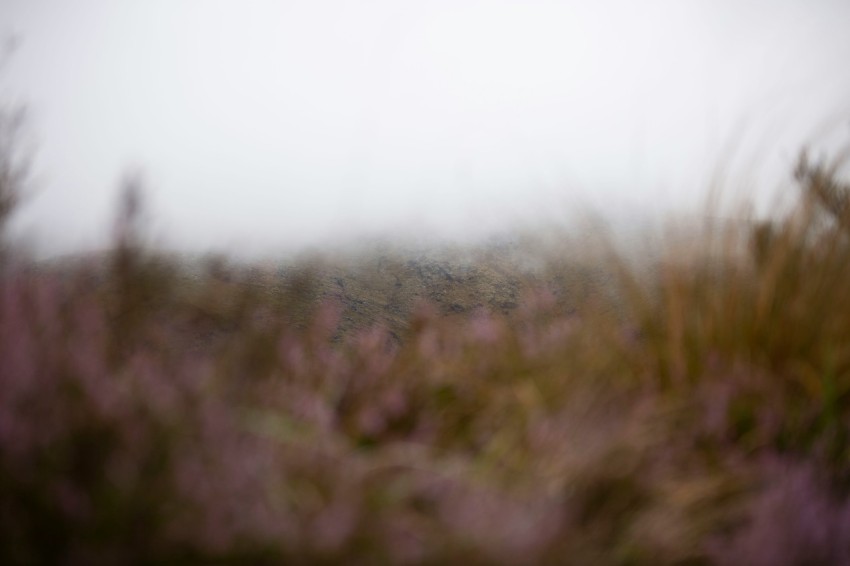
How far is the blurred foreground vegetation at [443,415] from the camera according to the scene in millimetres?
1122

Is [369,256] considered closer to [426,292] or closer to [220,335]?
[426,292]

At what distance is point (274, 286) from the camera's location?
6.77 feet

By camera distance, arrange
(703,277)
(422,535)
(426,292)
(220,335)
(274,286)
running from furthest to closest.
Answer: (426,292) < (703,277) < (274,286) < (220,335) < (422,535)

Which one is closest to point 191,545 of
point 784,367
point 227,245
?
point 227,245

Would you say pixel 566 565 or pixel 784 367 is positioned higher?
pixel 566 565

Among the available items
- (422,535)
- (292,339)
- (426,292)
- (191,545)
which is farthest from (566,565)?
(426,292)

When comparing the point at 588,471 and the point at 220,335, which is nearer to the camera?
the point at 588,471

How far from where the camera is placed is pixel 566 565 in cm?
115

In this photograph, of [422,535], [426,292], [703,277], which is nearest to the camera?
[422,535]

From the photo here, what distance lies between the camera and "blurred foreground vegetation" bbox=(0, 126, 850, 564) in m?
1.12

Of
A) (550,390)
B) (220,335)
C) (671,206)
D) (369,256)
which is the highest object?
(369,256)

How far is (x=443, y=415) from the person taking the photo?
198cm

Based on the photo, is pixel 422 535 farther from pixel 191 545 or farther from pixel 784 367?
pixel 784 367

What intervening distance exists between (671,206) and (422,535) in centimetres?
198
